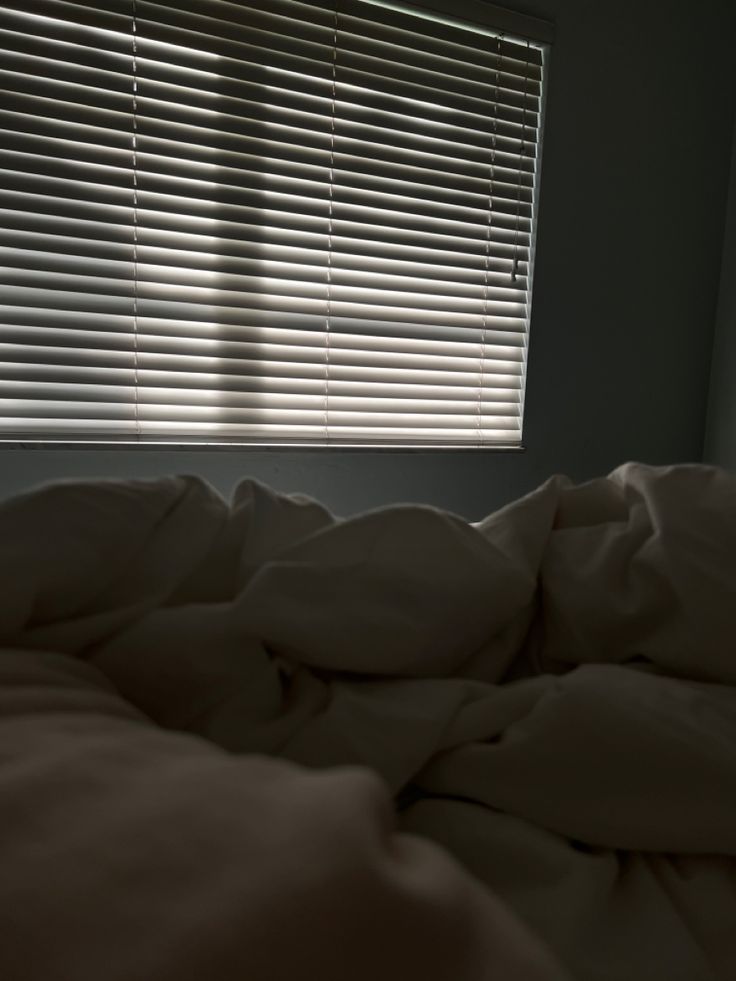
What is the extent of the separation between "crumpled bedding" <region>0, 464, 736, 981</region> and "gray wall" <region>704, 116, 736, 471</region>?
1.92m

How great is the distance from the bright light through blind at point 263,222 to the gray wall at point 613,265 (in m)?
0.08

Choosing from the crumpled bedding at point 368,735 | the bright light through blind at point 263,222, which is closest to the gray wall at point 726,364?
the bright light through blind at point 263,222

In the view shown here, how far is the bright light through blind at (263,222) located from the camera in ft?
4.91

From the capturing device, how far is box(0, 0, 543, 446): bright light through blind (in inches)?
59.0

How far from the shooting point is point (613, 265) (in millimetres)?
2080

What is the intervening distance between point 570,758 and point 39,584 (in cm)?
32

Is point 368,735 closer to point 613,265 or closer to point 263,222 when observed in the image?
point 263,222

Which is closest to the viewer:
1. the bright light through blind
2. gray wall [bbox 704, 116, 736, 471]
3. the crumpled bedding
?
the crumpled bedding

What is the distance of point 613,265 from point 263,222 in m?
1.11

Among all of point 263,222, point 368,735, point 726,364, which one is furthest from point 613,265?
point 368,735

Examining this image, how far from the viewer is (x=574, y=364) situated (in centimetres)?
208

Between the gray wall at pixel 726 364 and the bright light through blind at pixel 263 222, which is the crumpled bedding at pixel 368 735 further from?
the gray wall at pixel 726 364

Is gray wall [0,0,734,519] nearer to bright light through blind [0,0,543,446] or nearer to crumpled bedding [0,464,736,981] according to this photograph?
bright light through blind [0,0,543,446]

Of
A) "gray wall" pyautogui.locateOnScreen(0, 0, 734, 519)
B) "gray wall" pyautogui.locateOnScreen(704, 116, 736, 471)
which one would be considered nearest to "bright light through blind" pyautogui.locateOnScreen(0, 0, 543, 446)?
"gray wall" pyautogui.locateOnScreen(0, 0, 734, 519)
